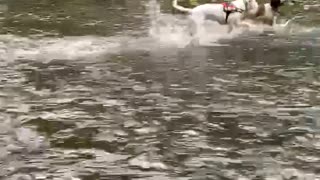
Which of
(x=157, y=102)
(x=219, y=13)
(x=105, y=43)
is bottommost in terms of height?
(x=157, y=102)

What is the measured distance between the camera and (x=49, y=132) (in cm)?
689

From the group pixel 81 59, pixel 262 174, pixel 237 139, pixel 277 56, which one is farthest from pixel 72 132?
pixel 277 56

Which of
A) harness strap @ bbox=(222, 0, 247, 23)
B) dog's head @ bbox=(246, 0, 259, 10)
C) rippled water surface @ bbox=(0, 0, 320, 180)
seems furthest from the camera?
dog's head @ bbox=(246, 0, 259, 10)

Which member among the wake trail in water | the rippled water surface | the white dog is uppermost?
the white dog

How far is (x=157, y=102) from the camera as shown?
26.2 feet

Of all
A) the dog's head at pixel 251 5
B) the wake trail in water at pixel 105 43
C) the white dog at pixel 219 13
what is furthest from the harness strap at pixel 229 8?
the dog's head at pixel 251 5

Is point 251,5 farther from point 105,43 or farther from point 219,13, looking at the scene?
point 105,43

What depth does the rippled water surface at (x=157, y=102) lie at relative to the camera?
6.03 m

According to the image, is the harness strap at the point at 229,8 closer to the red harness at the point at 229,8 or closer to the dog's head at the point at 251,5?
the red harness at the point at 229,8

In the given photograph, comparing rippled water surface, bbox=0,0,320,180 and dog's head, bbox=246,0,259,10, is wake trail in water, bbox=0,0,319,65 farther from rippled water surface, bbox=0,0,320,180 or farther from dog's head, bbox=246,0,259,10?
dog's head, bbox=246,0,259,10

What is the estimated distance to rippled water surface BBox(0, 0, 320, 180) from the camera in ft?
19.8

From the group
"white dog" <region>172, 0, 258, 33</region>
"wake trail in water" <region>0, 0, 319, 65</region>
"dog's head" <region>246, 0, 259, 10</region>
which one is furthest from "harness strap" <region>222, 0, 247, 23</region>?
"dog's head" <region>246, 0, 259, 10</region>

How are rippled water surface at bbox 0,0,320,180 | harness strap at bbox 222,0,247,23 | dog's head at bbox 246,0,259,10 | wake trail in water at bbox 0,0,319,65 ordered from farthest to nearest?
dog's head at bbox 246,0,259,10 → harness strap at bbox 222,0,247,23 → wake trail in water at bbox 0,0,319,65 → rippled water surface at bbox 0,0,320,180

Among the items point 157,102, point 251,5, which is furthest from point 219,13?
point 157,102
